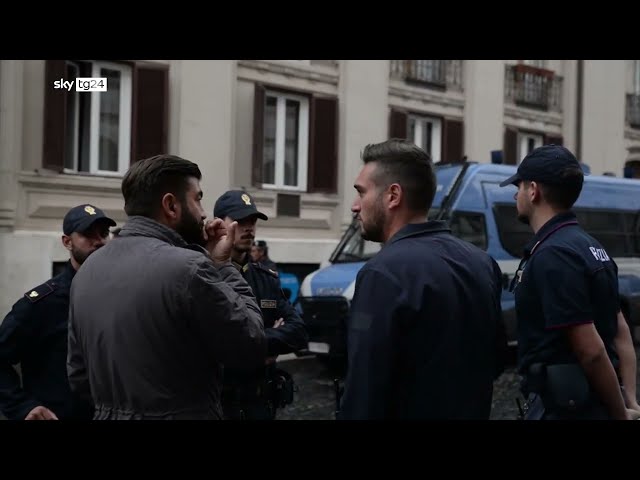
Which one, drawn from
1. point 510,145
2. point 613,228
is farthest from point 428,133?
point 613,228

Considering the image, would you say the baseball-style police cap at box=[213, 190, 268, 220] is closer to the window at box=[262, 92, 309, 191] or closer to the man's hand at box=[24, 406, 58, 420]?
the man's hand at box=[24, 406, 58, 420]

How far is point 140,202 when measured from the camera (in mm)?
2805

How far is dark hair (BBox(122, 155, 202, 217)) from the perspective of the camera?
2.80 metres

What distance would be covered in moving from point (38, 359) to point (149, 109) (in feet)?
34.1

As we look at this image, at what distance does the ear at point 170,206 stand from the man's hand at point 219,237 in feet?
0.73

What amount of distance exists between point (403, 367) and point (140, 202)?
3.58 feet

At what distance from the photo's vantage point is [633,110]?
2322 centimetres

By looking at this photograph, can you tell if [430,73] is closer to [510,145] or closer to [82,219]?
[510,145]

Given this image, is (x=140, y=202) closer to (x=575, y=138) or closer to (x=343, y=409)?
(x=343, y=409)

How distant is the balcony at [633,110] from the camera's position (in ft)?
75.8

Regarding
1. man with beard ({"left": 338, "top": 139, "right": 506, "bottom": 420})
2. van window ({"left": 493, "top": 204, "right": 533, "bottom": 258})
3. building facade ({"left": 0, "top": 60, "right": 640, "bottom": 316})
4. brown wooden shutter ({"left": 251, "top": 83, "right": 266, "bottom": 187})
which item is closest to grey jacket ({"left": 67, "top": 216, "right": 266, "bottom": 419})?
man with beard ({"left": 338, "top": 139, "right": 506, "bottom": 420})

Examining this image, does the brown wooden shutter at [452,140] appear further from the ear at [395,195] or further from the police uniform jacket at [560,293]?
the ear at [395,195]

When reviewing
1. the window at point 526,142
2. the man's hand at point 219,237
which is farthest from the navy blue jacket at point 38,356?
the window at point 526,142

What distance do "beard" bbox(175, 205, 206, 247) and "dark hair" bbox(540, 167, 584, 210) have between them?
1.44 metres
